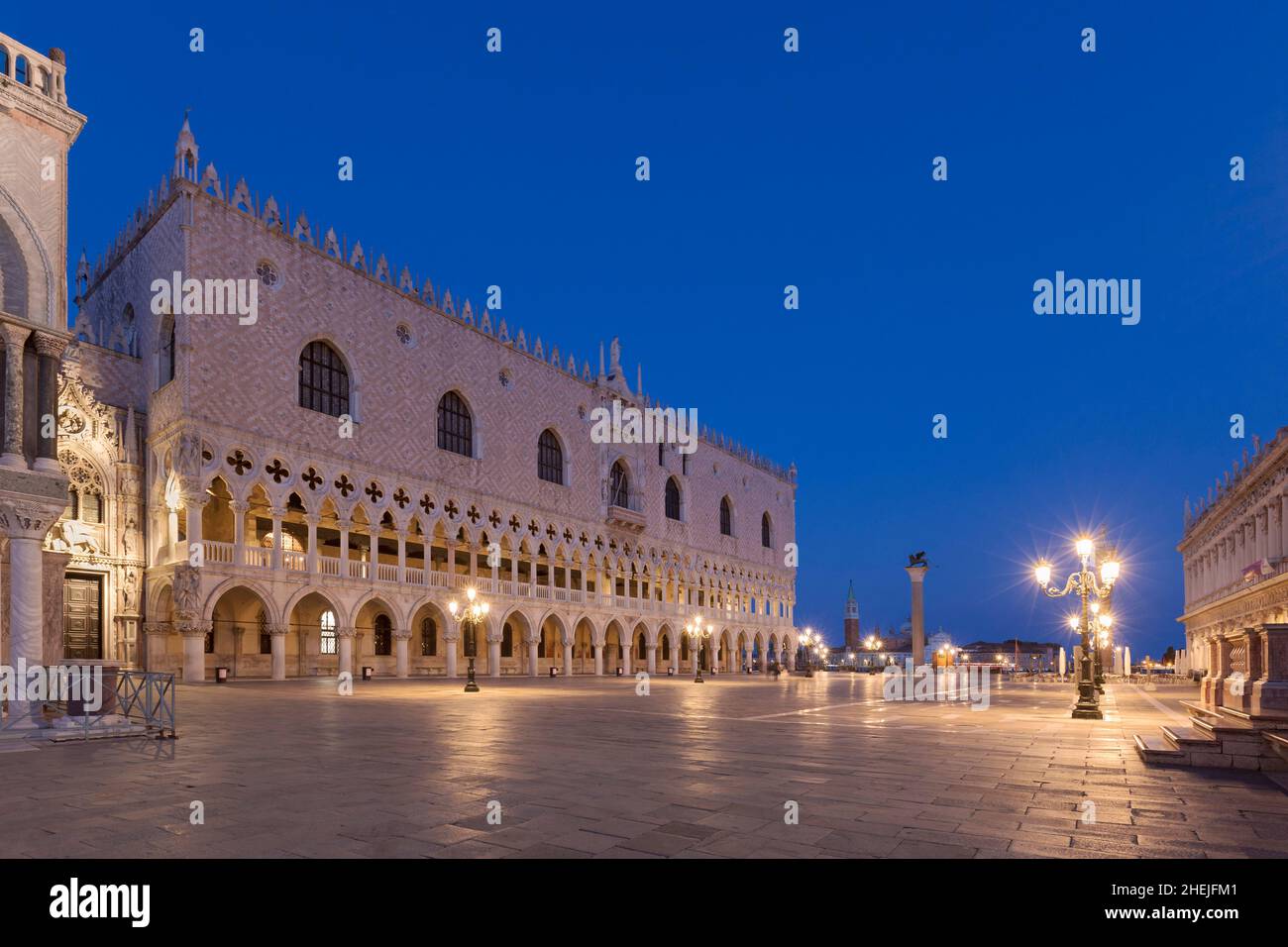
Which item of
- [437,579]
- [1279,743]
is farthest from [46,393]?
[437,579]

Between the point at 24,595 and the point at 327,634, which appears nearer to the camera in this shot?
the point at 24,595

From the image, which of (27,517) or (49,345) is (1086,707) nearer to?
(27,517)

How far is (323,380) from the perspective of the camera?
3212 cm

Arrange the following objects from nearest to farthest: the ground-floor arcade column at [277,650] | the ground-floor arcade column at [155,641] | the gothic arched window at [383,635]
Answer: the ground-floor arcade column at [155,641] → the ground-floor arcade column at [277,650] → the gothic arched window at [383,635]

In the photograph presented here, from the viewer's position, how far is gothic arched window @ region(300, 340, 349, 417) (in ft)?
103

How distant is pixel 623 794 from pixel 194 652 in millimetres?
24106

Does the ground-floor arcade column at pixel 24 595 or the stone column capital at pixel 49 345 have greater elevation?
the stone column capital at pixel 49 345

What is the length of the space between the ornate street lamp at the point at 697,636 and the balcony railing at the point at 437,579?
3.27ft

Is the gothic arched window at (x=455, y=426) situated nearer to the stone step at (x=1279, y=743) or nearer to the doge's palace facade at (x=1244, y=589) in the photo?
the doge's palace facade at (x=1244, y=589)

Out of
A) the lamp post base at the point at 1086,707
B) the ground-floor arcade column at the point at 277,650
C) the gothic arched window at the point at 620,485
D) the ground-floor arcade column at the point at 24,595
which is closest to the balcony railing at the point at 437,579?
the ground-floor arcade column at the point at 277,650

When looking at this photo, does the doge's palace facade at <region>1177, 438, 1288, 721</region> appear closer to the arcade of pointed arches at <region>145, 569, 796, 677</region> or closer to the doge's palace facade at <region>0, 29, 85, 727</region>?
the doge's palace facade at <region>0, 29, 85, 727</region>

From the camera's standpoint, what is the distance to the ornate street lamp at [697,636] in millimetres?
35953

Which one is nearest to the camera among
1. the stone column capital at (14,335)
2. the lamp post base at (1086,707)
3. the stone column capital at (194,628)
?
the stone column capital at (14,335)
